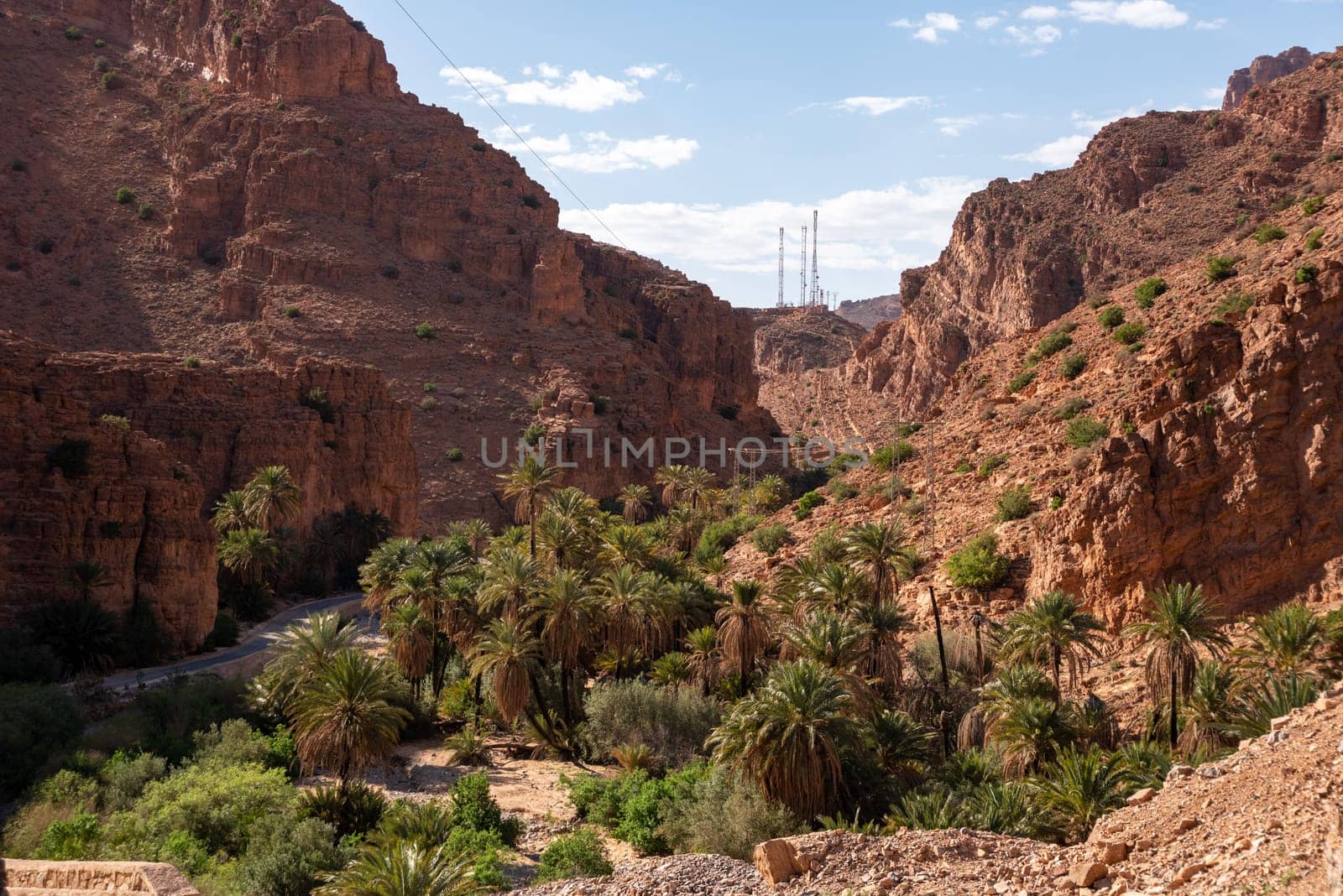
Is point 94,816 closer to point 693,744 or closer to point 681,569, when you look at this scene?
point 693,744

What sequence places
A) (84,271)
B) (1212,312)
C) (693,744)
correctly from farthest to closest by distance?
(84,271) → (1212,312) → (693,744)

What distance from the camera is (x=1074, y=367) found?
44719 millimetres

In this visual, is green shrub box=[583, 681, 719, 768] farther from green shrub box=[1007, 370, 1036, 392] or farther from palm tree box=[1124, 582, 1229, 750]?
green shrub box=[1007, 370, 1036, 392]

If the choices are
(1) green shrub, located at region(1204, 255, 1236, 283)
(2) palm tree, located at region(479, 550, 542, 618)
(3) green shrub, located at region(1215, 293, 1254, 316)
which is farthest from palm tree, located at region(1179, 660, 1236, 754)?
(1) green shrub, located at region(1204, 255, 1236, 283)

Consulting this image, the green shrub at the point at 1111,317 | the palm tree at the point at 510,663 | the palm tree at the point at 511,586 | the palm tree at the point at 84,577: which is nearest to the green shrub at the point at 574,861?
the palm tree at the point at 510,663

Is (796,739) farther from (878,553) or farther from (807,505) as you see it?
(807,505)

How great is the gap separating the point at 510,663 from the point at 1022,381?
28.2 m

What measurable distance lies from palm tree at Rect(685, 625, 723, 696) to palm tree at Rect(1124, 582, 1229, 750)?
43.2 ft

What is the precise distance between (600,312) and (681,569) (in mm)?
61849

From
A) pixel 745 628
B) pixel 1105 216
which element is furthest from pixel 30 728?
pixel 1105 216

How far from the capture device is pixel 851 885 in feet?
49.8

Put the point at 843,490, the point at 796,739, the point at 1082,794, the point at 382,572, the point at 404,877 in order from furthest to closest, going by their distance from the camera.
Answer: the point at 843,490 < the point at 382,572 < the point at 796,739 < the point at 1082,794 < the point at 404,877

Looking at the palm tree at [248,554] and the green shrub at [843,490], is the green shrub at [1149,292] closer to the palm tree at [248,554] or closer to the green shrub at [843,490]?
the green shrub at [843,490]

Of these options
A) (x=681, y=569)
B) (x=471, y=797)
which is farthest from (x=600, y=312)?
(x=471, y=797)
